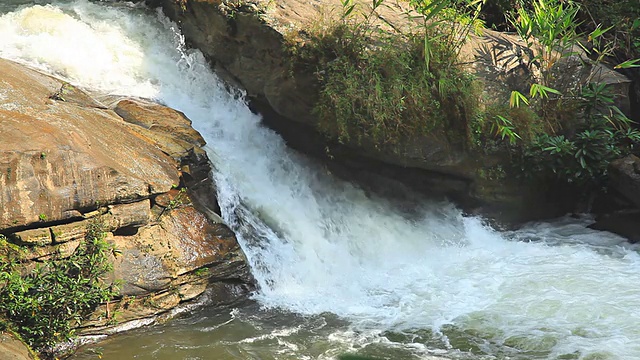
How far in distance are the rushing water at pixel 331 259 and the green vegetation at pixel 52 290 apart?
0.36 m

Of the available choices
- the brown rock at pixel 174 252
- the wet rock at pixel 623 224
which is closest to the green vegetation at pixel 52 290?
the brown rock at pixel 174 252

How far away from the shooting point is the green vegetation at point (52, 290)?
5043 mm

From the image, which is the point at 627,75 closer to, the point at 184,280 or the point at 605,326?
the point at 605,326

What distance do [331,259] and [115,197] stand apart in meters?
2.71

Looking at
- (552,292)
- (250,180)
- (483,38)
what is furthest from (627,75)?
(250,180)

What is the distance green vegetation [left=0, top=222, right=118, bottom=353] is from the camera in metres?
5.04

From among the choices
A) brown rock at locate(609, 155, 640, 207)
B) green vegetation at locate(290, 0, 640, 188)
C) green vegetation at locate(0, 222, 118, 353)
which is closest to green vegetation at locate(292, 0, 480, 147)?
green vegetation at locate(290, 0, 640, 188)

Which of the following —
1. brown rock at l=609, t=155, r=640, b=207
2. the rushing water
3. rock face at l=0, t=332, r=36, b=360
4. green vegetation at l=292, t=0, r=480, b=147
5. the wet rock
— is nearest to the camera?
rock face at l=0, t=332, r=36, b=360

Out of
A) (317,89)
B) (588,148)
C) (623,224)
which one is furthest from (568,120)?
(317,89)

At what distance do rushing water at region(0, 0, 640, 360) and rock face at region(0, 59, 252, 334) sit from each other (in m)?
0.36

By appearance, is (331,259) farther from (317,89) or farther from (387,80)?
(387,80)

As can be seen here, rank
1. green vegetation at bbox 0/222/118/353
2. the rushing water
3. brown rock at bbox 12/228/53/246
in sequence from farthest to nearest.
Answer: the rushing water → brown rock at bbox 12/228/53/246 → green vegetation at bbox 0/222/118/353

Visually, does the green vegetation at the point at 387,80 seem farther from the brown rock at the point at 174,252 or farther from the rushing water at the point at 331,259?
the brown rock at the point at 174,252

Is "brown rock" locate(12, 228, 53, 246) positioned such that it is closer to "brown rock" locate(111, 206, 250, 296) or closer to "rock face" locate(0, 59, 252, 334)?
"rock face" locate(0, 59, 252, 334)
